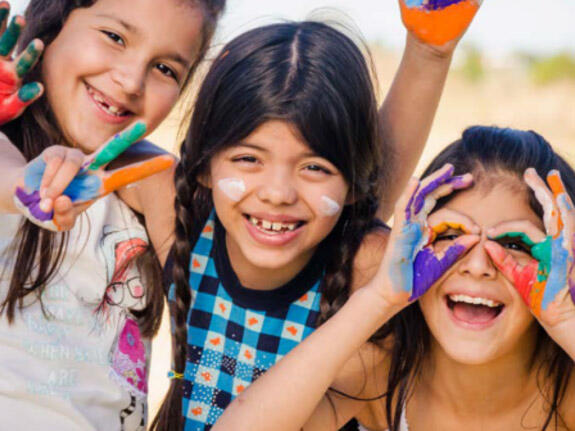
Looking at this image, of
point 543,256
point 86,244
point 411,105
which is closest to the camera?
point 543,256

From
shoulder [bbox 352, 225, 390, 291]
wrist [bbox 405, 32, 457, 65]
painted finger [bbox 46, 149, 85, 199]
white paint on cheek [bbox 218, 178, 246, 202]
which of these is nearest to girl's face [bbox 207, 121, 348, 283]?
white paint on cheek [bbox 218, 178, 246, 202]

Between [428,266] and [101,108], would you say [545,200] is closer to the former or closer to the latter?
[428,266]

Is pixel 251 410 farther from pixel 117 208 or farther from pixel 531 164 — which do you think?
pixel 531 164

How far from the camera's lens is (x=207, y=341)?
2.80 meters

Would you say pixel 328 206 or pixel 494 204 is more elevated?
pixel 494 204

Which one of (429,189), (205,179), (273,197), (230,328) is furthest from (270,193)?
(230,328)

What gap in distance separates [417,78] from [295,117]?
58 centimetres

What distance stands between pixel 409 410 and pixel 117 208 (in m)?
1.12

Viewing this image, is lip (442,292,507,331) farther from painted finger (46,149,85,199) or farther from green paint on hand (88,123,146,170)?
painted finger (46,149,85,199)

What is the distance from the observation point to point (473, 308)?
2346 millimetres

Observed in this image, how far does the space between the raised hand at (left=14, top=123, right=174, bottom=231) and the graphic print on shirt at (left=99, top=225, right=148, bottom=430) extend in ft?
2.20

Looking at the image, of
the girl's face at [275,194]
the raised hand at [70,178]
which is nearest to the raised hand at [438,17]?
the girl's face at [275,194]

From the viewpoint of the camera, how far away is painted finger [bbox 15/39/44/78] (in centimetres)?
233

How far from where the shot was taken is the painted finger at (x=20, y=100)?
2.40 m
